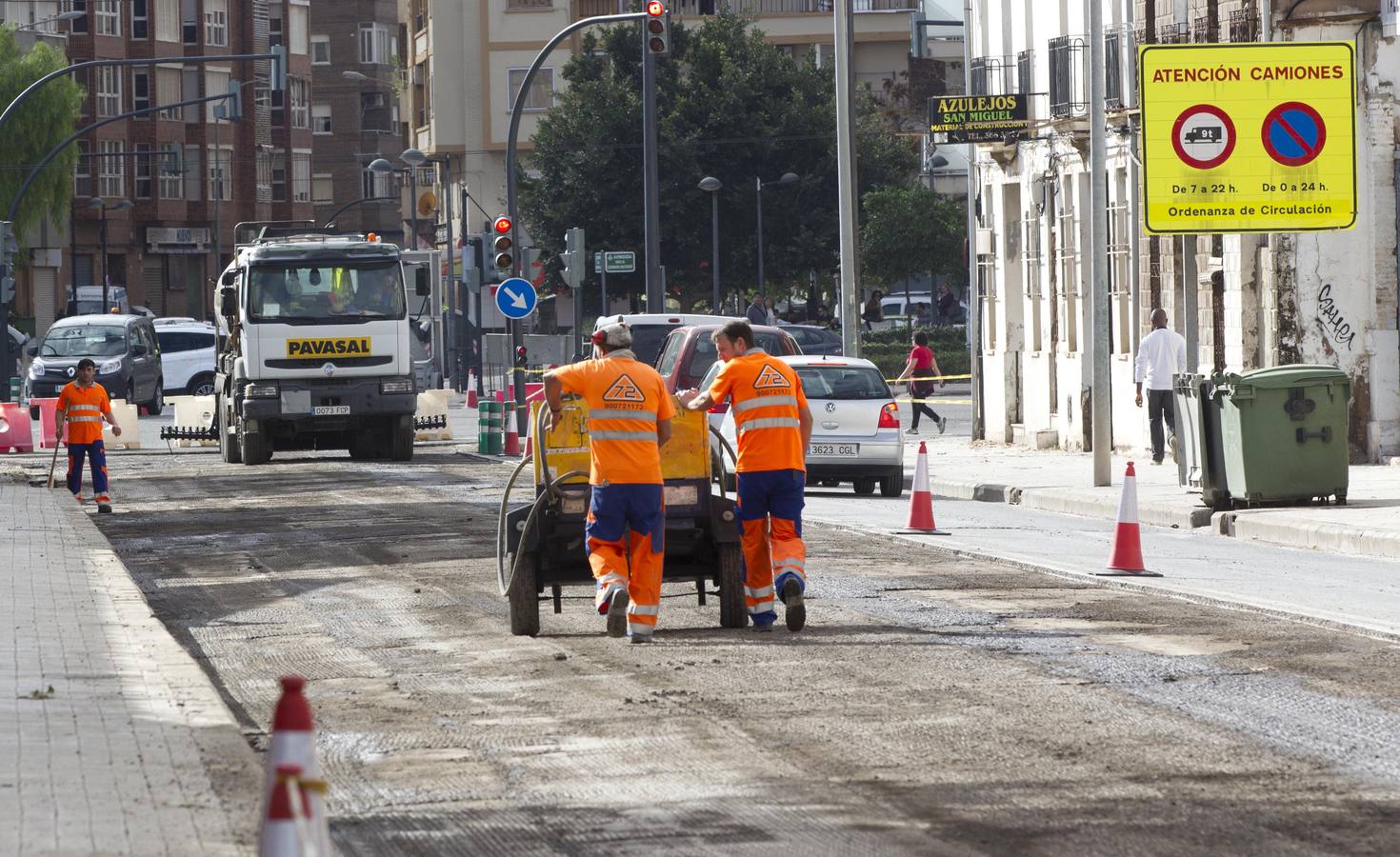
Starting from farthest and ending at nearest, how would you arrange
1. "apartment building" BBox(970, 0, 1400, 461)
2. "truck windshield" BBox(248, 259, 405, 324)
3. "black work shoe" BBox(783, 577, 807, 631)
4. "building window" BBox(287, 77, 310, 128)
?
1. "building window" BBox(287, 77, 310, 128)
2. "truck windshield" BBox(248, 259, 405, 324)
3. "apartment building" BBox(970, 0, 1400, 461)
4. "black work shoe" BBox(783, 577, 807, 631)

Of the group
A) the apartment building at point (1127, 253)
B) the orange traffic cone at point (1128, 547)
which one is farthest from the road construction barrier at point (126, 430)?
the orange traffic cone at point (1128, 547)

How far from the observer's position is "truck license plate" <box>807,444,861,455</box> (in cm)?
2453

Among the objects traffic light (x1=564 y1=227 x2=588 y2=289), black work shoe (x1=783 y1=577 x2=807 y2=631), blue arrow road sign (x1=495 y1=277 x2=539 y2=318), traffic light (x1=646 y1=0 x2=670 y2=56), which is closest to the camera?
black work shoe (x1=783 y1=577 x2=807 y2=631)

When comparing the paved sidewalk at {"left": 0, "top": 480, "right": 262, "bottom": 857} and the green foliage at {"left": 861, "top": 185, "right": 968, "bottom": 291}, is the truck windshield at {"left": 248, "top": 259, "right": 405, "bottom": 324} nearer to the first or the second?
the paved sidewalk at {"left": 0, "top": 480, "right": 262, "bottom": 857}

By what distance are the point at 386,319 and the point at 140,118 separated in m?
68.2

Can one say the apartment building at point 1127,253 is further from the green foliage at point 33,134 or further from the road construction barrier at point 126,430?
the green foliage at point 33,134

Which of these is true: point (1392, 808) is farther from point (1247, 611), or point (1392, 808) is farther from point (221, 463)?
point (221, 463)

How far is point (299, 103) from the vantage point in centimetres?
10994

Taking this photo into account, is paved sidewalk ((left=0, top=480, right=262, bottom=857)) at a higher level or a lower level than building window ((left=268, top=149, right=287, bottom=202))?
lower

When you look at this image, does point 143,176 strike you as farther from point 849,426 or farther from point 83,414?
point 849,426

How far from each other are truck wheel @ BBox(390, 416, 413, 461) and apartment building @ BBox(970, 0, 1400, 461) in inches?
345

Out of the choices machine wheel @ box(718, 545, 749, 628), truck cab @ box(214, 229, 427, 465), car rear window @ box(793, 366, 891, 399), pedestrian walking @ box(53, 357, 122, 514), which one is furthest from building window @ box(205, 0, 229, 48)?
machine wheel @ box(718, 545, 749, 628)

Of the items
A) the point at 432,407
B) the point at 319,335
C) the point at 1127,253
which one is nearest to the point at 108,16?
the point at 432,407

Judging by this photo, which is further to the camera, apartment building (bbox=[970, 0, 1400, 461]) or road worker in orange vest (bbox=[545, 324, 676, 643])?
apartment building (bbox=[970, 0, 1400, 461])
